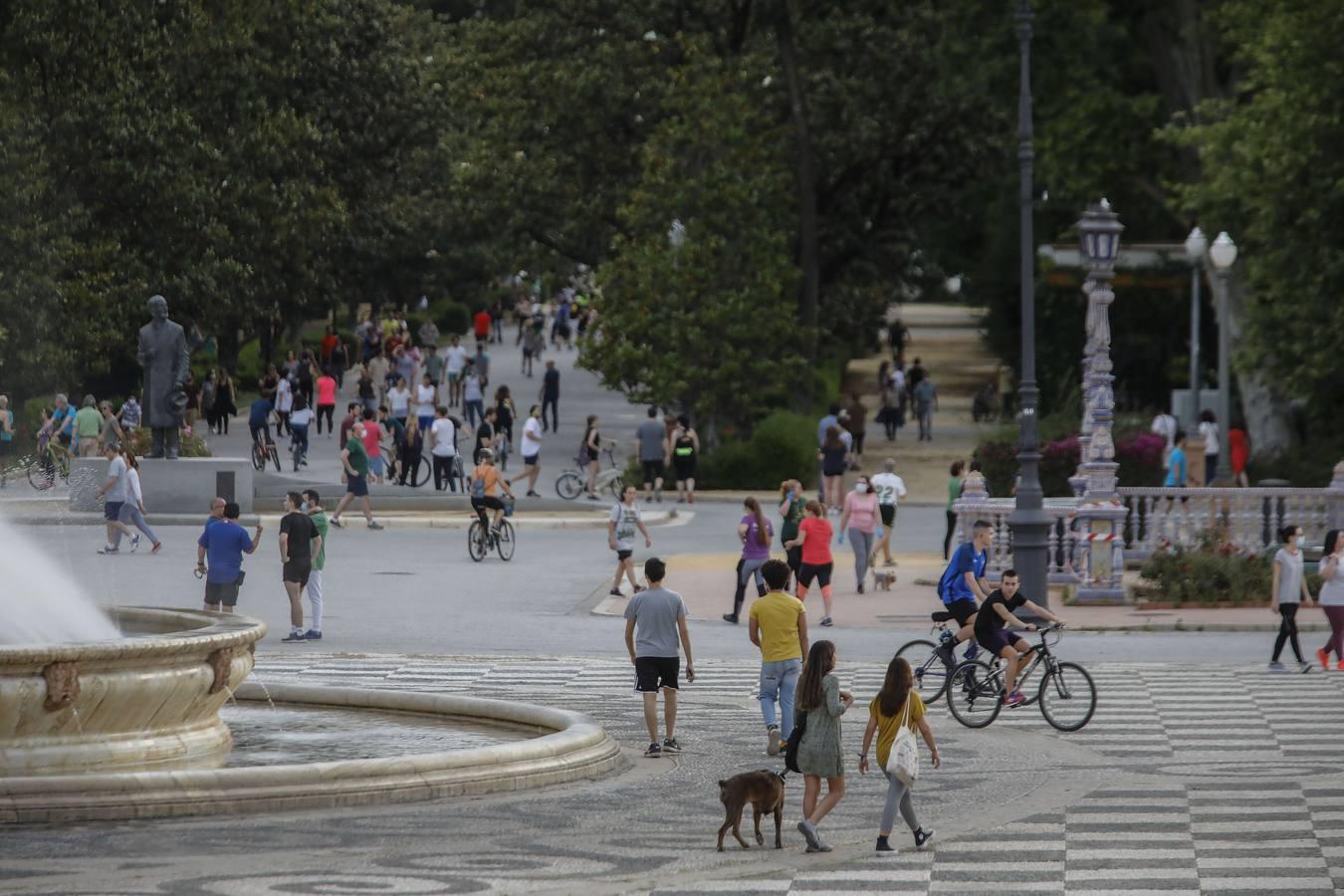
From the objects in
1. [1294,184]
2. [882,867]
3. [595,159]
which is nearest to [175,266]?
[595,159]

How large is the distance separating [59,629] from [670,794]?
441cm

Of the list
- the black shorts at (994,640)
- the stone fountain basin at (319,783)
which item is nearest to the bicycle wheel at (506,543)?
the black shorts at (994,640)

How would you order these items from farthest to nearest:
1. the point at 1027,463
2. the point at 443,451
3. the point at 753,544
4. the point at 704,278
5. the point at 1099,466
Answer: the point at 704,278 → the point at 443,451 → the point at 1099,466 → the point at 1027,463 → the point at 753,544

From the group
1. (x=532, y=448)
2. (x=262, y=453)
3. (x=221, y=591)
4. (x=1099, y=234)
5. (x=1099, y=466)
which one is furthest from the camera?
(x=262, y=453)

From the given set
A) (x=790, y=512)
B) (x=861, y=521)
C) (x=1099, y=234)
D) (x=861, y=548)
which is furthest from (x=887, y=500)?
(x=1099, y=234)

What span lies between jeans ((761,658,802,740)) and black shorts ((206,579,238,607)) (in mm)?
7556

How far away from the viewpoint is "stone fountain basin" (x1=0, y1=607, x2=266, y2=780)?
1484 cm

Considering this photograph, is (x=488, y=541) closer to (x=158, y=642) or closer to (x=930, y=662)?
(x=930, y=662)

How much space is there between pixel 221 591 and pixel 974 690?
7895 mm

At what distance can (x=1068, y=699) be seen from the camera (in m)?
20.2

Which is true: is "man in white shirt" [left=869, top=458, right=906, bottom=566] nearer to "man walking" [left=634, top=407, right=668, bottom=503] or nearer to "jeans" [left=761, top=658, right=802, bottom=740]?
"man walking" [left=634, top=407, right=668, bottom=503]

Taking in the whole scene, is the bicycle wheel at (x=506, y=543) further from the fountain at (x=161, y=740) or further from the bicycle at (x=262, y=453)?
the fountain at (x=161, y=740)

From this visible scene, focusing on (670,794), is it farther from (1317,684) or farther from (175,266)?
(175,266)

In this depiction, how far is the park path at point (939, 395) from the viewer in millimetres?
54062
